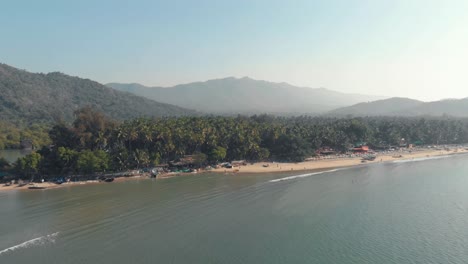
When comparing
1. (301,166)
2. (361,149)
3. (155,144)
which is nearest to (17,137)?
(155,144)

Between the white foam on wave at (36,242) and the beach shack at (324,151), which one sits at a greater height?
the beach shack at (324,151)

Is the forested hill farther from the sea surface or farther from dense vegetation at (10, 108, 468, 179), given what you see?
the sea surface

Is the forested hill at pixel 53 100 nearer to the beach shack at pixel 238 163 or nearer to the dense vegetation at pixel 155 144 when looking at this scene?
the dense vegetation at pixel 155 144

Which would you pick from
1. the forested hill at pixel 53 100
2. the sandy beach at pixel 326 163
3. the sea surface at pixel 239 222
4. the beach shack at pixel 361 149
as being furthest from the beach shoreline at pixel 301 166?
the forested hill at pixel 53 100

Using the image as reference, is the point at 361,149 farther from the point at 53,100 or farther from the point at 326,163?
the point at 53,100

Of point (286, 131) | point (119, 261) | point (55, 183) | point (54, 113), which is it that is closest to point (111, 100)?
point (54, 113)

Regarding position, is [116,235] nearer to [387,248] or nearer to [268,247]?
[268,247]
